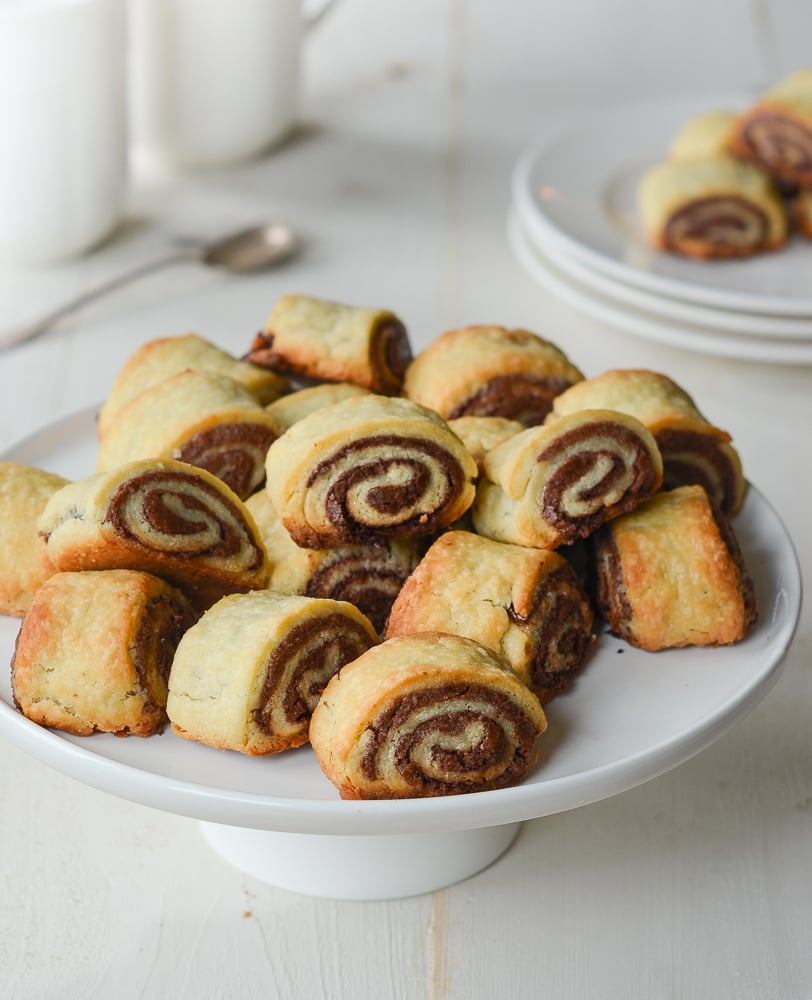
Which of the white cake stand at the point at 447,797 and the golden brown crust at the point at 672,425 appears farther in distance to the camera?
the golden brown crust at the point at 672,425

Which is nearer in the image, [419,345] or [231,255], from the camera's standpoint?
[419,345]

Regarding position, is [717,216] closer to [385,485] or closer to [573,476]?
[573,476]

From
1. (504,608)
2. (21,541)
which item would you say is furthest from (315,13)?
(504,608)

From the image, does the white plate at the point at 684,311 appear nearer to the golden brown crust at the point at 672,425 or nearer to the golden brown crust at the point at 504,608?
the golden brown crust at the point at 672,425

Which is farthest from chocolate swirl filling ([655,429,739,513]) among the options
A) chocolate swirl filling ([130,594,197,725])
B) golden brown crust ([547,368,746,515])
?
chocolate swirl filling ([130,594,197,725])

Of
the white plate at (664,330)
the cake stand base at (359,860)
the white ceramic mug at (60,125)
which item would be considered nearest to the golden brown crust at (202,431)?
the cake stand base at (359,860)

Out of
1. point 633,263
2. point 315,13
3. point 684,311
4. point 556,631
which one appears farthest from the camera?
point 315,13

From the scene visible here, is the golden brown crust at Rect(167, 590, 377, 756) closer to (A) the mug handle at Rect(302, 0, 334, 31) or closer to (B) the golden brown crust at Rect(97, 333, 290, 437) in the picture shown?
(B) the golden brown crust at Rect(97, 333, 290, 437)
